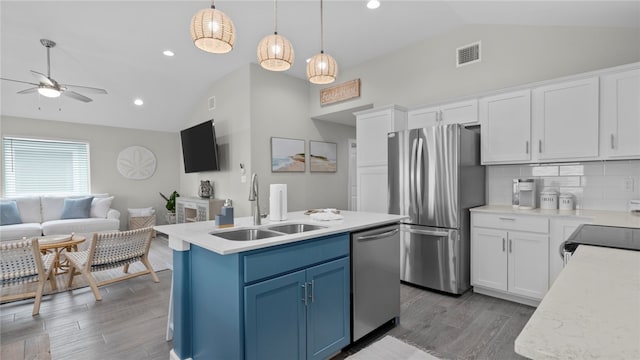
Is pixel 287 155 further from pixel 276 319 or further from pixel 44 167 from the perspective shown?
pixel 44 167

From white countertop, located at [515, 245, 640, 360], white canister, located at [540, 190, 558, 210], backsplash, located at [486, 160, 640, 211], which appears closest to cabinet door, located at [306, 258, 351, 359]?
white countertop, located at [515, 245, 640, 360]

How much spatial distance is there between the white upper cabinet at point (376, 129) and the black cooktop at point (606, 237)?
7.53 ft

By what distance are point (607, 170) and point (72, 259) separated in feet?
18.6

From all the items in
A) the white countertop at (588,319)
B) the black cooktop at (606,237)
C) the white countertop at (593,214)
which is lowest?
the white countertop at (593,214)

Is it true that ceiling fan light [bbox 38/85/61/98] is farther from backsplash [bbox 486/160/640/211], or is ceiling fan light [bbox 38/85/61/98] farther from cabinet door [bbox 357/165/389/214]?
backsplash [bbox 486/160/640/211]

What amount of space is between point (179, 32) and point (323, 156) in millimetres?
3066

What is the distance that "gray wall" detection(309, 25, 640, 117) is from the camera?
9.51 feet

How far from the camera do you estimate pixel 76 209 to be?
5699 mm

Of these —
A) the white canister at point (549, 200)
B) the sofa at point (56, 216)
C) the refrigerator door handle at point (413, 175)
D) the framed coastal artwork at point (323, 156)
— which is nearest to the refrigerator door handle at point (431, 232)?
the refrigerator door handle at point (413, 175)

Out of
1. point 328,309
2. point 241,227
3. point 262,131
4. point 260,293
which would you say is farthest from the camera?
point 262,131

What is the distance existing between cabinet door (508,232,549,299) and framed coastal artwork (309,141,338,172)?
3424mm

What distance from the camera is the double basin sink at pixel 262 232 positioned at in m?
2.15

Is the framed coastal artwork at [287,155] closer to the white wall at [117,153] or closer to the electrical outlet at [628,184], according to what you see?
the white wall at [117,153]

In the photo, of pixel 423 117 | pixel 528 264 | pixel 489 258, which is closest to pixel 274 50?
pixel 423 117
